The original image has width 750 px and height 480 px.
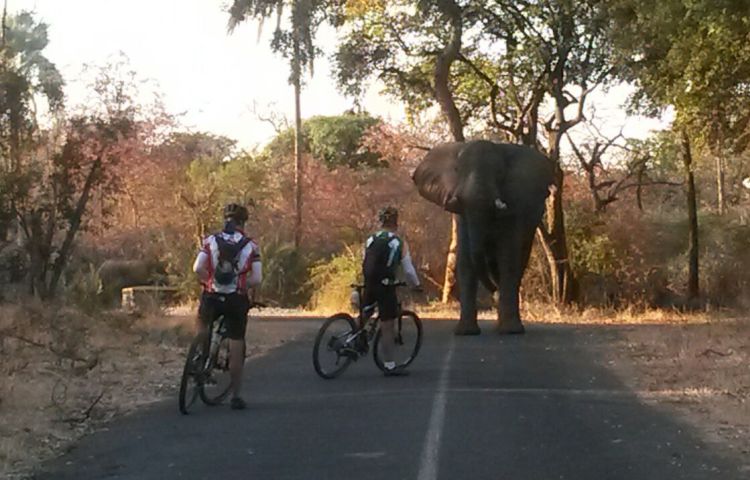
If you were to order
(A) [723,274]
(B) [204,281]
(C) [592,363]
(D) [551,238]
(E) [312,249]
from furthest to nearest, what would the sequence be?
(E) [312,249]
(A) [723,274]
(D) [551,238]
(C) [592,363]
(B) [204,281]

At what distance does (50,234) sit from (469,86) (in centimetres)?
1328

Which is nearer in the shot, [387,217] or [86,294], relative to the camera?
[387,217]

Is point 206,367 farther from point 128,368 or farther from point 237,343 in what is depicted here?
point 128,368

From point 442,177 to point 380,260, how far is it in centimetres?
693

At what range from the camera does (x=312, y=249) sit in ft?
125

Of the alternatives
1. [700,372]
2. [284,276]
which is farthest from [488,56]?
[700,372]

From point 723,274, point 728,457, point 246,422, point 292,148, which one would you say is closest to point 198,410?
point 246,422

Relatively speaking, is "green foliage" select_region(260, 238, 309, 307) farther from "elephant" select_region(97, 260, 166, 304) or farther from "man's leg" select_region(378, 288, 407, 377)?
"man's leg" select_region(378, 288, 407, 377)

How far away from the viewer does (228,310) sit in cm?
1080

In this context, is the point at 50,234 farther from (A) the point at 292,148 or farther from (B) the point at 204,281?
(A) the point at 292,148

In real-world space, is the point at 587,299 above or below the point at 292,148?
below

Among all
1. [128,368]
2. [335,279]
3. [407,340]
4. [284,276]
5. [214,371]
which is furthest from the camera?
[284,276]

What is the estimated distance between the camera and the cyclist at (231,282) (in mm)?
10742

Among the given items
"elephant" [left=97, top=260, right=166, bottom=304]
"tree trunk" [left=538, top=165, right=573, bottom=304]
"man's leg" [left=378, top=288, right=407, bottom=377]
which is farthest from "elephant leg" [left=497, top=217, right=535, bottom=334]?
"elephant" [left=97, top=260, right=166, bottom=304]
